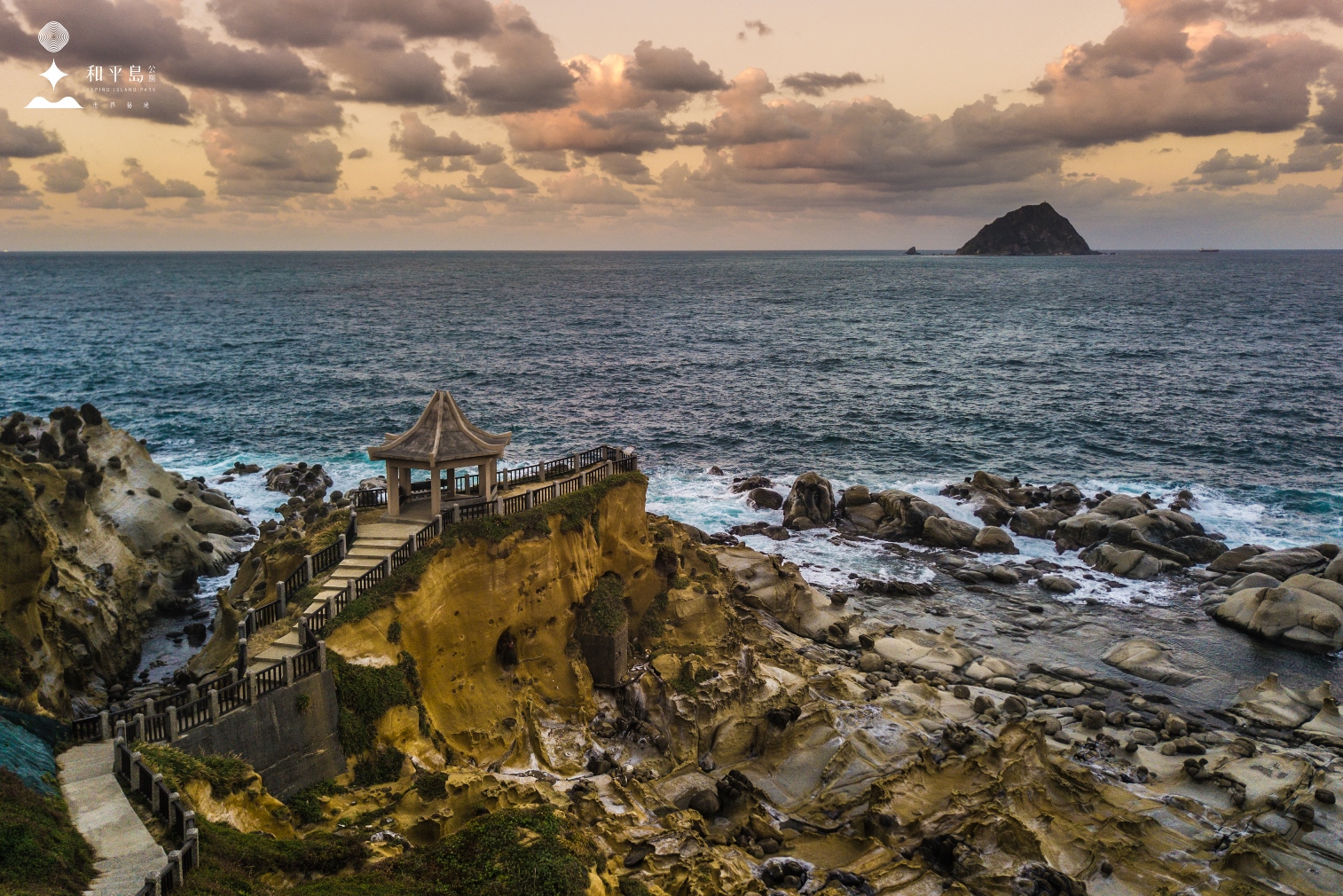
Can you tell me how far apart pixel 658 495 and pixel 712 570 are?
20848 millimetres

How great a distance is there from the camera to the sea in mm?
66062

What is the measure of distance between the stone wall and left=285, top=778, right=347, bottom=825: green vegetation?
0.55ft

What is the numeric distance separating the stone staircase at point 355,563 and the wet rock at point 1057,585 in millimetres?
35641

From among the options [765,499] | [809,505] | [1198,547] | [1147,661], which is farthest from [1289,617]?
[765,499]

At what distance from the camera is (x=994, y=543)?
54.3m

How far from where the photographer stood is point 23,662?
2703 centimetres

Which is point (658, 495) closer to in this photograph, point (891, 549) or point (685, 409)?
point (891, 549)

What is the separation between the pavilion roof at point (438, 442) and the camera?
30812 millimetres

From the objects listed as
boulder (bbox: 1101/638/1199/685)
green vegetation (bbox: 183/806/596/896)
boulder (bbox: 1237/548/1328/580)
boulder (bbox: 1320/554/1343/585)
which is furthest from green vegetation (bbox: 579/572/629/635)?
boulder (bbox: 1320/554/1343/585)

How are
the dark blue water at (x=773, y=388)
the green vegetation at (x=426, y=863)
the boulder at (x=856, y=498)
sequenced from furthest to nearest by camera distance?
the dark blue water at (x=773, y=388) < the boulder at (x=856, y=498) < the green vegetation at (x=426, y=863)

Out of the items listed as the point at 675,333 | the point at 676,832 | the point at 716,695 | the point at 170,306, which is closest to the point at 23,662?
the point at 676,832

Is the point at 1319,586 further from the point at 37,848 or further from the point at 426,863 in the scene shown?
the point at 37,848

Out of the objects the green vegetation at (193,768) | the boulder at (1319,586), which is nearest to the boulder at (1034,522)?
the boulder at (1319,586)

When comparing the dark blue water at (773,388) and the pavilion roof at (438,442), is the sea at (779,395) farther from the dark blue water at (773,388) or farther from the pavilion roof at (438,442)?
the pavilion roof at (438,442)
